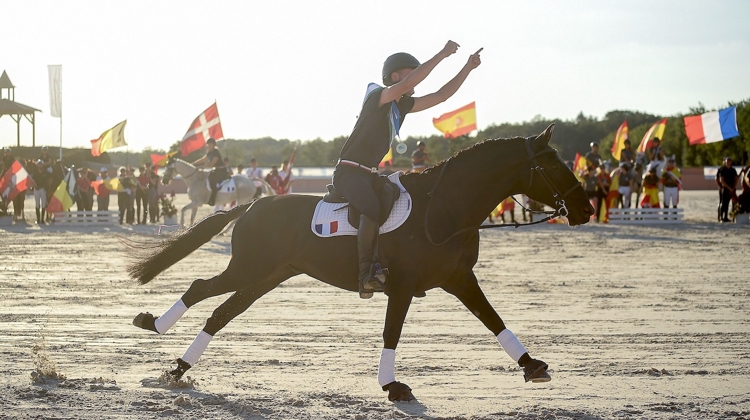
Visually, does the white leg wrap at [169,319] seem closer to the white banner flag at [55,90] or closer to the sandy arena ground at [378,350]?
the sandy arena ground at [378,350]

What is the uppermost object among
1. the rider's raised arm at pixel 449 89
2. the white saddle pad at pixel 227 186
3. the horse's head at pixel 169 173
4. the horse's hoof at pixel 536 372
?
the rider's raised arm at pixel 449 89

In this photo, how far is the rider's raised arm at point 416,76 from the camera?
259 inches

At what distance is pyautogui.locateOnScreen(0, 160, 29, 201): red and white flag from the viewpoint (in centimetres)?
2958

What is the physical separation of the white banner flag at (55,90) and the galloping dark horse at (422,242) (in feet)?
101

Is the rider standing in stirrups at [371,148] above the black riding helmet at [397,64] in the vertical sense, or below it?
below

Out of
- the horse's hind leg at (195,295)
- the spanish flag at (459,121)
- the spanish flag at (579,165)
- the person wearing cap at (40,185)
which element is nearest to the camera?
the horse's hind leg at (195,295)

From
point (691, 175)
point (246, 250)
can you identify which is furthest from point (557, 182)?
point (691, 175)

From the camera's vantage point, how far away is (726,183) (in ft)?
92.4

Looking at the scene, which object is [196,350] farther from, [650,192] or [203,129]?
[203,129]

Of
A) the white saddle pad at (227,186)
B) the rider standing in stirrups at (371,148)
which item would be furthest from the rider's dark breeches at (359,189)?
the white saddle pad at (227,186)

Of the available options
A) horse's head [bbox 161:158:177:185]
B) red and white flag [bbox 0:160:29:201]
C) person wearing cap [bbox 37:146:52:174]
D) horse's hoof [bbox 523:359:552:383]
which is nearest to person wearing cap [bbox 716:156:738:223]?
horse's head [bbox 161:158:177:185]

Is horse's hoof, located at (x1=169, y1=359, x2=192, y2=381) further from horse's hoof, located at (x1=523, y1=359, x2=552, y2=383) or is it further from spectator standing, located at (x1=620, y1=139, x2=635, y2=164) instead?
spectator standing, located at (x1=620, y1=139, x2=635, y2=164)

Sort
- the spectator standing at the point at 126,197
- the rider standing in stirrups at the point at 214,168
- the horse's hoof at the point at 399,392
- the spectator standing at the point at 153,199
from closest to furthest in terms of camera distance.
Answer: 1. the horse's hoof at the point at 399,392
2. the rider standing in stirrups at the point at 214,168
3. the spectator standing at the point at 126,197
4. the spectator standing at the point at 153,199

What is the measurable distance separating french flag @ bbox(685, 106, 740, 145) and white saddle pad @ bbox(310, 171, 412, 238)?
27692mm
